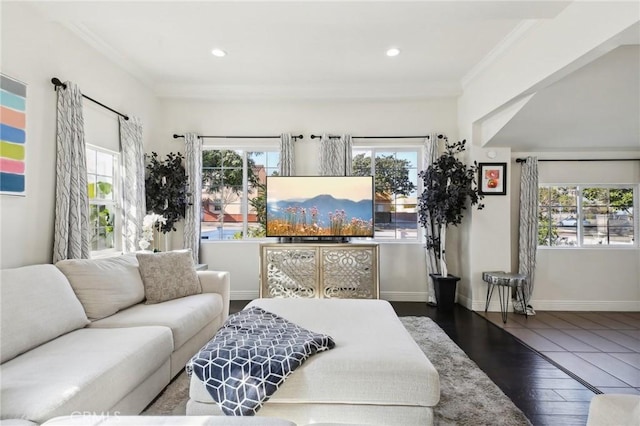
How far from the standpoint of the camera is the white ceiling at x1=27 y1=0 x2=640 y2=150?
2.32 m

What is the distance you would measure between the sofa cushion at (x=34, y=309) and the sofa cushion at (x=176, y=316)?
0.23 m

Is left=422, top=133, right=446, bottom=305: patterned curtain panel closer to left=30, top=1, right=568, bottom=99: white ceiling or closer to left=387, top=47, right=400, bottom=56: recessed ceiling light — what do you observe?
left=30, top=1, right=568, bottom=99: white ceiling

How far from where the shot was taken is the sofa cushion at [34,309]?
1.64 meters

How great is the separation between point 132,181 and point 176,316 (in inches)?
82.2

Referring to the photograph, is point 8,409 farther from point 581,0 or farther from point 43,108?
point 581,0

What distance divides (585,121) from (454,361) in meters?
3.03

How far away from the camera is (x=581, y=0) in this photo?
7.23ft

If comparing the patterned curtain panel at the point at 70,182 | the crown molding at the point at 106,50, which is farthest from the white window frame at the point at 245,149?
the patterned curtain panel at the point at 70,182

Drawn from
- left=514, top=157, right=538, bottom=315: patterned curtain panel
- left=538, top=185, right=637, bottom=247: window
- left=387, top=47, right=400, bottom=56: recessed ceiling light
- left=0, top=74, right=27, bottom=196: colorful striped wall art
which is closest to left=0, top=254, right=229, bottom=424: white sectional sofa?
left=0, top=74, right=27, bottom=196: colorful striped wall art

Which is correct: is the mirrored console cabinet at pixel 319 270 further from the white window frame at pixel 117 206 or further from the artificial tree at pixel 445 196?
the white window frame at pixel 117 206

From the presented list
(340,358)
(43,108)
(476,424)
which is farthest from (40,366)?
(476,424)

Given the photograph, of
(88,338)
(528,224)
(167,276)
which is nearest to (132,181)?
(167,276)

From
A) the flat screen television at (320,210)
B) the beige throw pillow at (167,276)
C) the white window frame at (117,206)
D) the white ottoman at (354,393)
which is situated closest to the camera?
the white ottoman at (354,393)

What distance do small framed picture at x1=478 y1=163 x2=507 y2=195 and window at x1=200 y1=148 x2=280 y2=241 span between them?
9.23 feet
